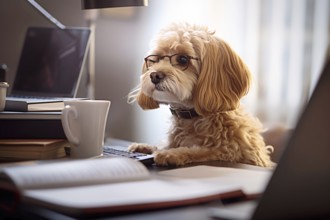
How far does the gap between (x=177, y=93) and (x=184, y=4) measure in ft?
4.95

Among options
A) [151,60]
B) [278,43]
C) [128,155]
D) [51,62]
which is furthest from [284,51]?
[128,155]

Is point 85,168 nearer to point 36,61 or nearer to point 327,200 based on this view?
point 327,200

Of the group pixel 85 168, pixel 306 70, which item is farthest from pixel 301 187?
pixel 306 70

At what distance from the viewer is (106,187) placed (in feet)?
2.55

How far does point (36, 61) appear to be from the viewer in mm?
1776

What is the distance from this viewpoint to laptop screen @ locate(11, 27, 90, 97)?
5.50 feet

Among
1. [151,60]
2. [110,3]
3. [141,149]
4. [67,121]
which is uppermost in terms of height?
[110,3]

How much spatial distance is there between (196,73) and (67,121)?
13.7 inches

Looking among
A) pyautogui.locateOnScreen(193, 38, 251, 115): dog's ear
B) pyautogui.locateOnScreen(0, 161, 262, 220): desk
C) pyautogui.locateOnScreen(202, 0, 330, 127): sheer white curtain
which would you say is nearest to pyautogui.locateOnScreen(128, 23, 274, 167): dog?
pyautogui.locateOnScreen(193, 38, 251, 115): dog's ear

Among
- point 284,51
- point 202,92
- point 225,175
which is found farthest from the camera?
point 284,51

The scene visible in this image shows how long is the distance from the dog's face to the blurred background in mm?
1038

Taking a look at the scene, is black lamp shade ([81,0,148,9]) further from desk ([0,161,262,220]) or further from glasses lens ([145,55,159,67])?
desk ([0,161,262,220])

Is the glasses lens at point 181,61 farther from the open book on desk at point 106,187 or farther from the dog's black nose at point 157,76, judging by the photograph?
the open book on desk at point 106,187

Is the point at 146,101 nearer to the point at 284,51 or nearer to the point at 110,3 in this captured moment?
the point at 110,3
